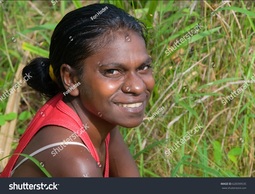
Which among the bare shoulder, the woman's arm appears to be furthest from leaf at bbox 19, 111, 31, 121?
the bare shoulder

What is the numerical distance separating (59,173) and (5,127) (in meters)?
1.33

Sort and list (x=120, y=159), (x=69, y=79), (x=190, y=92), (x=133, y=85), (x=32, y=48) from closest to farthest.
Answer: (x=133, y=85)
(x=69, y=79)
(x=120, y=159)
(x=190, y=92)
(x=32, y=48)

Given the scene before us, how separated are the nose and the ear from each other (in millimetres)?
191

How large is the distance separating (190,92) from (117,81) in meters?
1.19

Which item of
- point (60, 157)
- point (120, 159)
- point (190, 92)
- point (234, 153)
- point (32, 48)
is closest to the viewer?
point (60, 157)

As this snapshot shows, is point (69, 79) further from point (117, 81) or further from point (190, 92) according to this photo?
point (190, 92)

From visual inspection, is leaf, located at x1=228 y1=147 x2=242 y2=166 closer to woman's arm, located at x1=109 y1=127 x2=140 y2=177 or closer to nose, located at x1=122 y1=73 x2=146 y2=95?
woman's arm, located at x1=109 y1=127 x2=140 y2=177

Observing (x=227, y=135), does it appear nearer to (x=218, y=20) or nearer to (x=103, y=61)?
(x=218, y=20)

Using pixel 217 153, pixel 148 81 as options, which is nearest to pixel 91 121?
pixel 148 81

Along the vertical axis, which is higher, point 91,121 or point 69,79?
point 69,79

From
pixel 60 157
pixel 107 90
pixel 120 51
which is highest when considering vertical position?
pixel 120 51

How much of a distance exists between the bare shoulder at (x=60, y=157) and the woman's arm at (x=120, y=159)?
0.51 metres

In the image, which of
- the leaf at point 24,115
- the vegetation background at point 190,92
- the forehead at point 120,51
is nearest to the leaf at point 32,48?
the vegetation background at point 190,92

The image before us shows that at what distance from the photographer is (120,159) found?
311 centimetres
